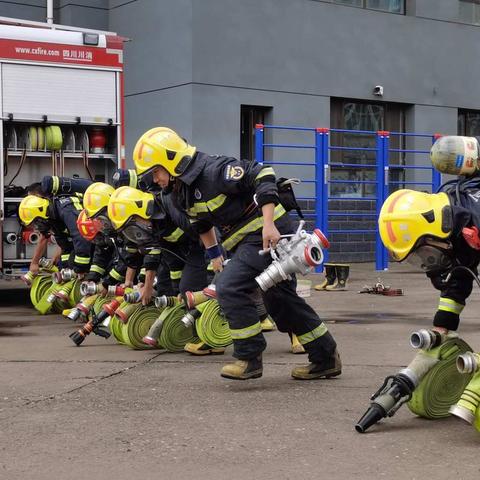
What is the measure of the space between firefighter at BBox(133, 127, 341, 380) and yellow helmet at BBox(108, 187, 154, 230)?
1050mm

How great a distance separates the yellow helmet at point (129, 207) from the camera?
7648mm

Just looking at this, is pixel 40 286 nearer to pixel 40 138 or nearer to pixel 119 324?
pixel 40 138

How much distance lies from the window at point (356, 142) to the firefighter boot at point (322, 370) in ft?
36.6

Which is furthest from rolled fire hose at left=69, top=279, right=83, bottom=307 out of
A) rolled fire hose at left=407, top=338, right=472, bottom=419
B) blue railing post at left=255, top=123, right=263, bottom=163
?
rolled fire hose at left=407, top=338, right=472, bottom=419

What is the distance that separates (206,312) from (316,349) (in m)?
1.35

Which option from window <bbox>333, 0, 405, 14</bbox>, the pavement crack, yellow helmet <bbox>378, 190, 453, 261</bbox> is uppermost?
window <bbox>333, 0, 405, 14</bbox>

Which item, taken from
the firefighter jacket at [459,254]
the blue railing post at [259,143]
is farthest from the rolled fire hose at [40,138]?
the firefighter jacket at [459,254]

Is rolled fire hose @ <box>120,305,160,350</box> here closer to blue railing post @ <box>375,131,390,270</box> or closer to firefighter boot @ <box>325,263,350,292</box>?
firefighter boot @ <box>325,263,350,292</box>

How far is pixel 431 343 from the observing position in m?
5.04

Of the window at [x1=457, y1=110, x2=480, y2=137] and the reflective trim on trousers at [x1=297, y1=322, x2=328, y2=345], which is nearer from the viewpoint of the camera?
the reflective trim on trousers at [x1=297, y1=322, x2=328, y2=345]

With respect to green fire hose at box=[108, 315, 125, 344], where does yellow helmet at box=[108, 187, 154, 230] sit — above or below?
above

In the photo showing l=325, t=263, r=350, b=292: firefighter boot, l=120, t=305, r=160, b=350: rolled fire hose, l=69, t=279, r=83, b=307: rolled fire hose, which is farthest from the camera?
l=325, t=263, r=350, b=292: firefighter boot

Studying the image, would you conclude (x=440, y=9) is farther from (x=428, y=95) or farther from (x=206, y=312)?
(x=206, y=312)

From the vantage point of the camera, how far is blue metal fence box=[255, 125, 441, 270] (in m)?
15.8
